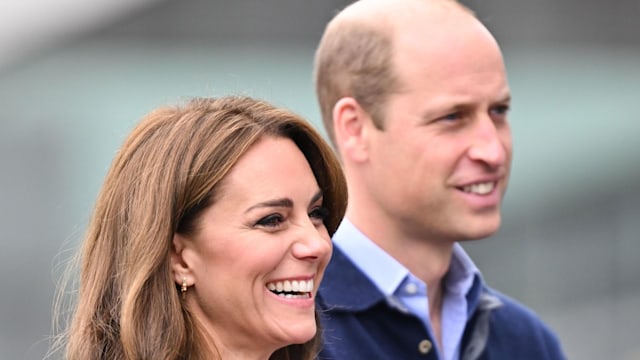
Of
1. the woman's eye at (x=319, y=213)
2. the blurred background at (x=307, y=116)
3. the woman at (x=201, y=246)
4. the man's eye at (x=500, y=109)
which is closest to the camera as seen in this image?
the woman at (x=201, y=246)

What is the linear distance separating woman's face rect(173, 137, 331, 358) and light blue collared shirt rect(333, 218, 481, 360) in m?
0.72

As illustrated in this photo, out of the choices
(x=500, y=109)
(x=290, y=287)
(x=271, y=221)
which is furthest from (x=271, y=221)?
(x=500, y=109)

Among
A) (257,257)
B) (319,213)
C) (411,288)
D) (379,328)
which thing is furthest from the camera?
(411,288)

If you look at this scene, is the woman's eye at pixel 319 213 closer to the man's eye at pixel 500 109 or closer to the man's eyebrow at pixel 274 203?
the man's eyebrow at pixel 274 203

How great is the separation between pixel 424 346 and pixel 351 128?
1.98 ft

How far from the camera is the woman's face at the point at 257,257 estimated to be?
3047mm

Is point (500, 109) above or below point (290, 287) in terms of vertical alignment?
above

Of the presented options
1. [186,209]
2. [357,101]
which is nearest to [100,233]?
[186,209]

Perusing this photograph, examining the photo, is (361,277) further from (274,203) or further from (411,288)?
(274,203)

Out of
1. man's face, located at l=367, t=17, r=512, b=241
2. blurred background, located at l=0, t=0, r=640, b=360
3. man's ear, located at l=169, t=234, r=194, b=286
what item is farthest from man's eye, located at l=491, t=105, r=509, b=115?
blurred background, located at l=0, t=0, r=640, b=360

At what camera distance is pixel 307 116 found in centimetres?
956

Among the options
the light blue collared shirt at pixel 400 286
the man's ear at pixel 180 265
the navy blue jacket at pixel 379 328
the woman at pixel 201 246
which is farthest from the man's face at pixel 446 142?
the man's ear at pixel 180 265

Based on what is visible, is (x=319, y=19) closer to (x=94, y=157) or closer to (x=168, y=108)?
(x=94, y=157)

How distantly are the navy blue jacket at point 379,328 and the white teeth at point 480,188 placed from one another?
0.29m
